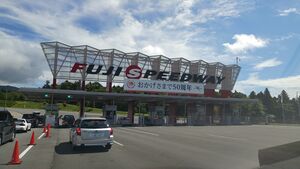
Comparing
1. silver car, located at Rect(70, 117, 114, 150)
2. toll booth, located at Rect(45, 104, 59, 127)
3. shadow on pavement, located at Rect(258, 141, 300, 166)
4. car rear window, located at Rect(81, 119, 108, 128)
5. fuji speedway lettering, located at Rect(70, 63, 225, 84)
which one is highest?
fuji speedway lettering, located at Rect(70, 63, 225, 84)

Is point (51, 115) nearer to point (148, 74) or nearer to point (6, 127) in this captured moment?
point (148, 74)

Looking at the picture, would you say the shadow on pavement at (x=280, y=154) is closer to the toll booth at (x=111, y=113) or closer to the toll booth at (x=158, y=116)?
the toll booth at (x=111, y=113)

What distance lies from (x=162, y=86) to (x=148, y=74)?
198 inches

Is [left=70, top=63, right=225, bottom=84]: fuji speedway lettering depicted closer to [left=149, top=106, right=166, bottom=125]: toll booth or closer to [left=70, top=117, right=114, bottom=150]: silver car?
[left=149, top=106, right=166, bottom=125]: toll booth

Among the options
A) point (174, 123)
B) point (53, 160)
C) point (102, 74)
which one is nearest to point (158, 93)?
point (174, 123)

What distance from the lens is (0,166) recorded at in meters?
12.2

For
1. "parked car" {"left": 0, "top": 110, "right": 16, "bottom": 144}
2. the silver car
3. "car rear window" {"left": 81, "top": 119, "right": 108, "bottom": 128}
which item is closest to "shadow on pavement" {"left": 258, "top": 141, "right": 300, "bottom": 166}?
the silver car

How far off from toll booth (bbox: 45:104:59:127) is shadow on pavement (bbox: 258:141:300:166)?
1502 inches

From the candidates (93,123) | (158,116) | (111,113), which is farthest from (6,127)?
(158,116)

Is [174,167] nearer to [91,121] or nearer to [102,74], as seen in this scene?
[91,121]

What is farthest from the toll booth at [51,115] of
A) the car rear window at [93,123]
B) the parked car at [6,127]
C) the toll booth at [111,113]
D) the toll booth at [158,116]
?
the car rear window at [93,123]

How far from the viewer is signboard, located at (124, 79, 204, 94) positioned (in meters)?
56.3

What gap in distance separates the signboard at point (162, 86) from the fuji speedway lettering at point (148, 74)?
4.03 m

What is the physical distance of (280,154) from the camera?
1138 cm
